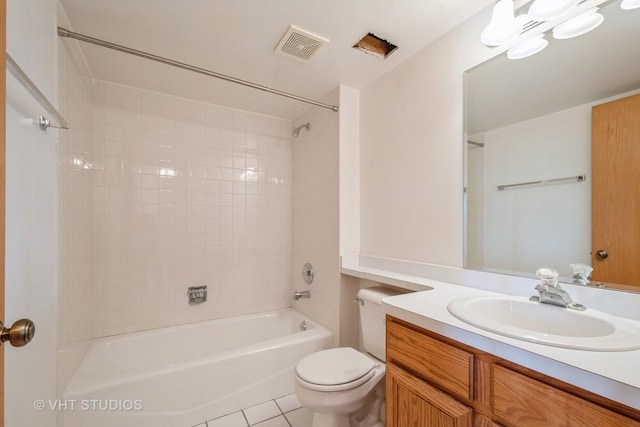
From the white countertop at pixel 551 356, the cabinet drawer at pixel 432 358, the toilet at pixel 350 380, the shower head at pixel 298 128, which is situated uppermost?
the shower head at pixel 298 128

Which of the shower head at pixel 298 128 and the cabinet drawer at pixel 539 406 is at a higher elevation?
the shower head at pixel 298 128

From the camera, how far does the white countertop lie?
52cm

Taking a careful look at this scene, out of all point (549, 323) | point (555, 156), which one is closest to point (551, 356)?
point (549, 323)

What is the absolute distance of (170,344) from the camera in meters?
2.10

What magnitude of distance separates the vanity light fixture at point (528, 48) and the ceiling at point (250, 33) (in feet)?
0.87

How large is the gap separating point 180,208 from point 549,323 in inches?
93.3

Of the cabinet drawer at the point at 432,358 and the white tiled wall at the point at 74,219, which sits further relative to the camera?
the white tiled wall at the point at 74,219

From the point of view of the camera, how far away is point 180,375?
1513 millimetres

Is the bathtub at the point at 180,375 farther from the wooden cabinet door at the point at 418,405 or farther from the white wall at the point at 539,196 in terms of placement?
the white wall at the point at 539,196

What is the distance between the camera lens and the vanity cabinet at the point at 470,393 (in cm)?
57

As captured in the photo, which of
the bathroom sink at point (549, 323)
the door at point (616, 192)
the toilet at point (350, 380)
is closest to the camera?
the bathroom sink at point (549, 323)

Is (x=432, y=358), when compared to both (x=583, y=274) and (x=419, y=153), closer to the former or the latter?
(x=583, y=274)

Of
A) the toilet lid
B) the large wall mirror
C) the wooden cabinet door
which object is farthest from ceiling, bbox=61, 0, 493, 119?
the toilet lid

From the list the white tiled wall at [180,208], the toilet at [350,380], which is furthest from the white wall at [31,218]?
the toilet at [350,380]
